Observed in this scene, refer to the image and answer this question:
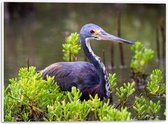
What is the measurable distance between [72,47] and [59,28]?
6.78 ft

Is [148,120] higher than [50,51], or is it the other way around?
[50,51]

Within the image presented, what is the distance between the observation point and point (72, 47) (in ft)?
17.8

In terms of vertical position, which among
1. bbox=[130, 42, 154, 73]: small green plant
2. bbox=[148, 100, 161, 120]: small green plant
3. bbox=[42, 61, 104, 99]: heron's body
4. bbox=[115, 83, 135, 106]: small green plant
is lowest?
bbox=[148, 100, 161, 120]: small green plant

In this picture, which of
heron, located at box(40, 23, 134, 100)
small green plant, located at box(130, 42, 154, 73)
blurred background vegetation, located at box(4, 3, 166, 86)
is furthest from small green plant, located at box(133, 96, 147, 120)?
Answer: small green plant, located at box(130, 42, 154, 73)

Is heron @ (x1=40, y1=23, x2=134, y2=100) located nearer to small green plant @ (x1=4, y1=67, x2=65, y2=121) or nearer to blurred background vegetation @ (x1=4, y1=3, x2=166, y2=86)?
small green plant @ (x1=4, y1=67, x2=65, y2=121)

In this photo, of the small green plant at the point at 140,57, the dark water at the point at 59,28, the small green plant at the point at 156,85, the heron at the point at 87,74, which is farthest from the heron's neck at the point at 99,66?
the small green plant at the point at 140,57

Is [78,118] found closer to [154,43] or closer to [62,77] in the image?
[62,77]

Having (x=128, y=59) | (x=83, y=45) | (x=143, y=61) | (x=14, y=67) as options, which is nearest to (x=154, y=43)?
(x=128, y=59)

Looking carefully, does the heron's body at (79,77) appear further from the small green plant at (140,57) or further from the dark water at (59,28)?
the small green plant at (140,57)

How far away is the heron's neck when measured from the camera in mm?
5266

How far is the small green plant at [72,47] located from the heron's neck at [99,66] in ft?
0.32

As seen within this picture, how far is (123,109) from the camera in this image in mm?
5160

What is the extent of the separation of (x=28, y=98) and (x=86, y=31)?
655mm

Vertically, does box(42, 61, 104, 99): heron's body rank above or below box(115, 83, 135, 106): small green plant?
above
